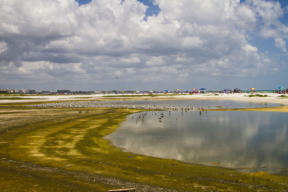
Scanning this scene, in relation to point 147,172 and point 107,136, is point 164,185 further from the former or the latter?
point 107,136

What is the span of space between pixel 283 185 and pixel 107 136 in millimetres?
18474

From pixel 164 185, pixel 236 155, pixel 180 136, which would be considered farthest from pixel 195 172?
pixel 180 136

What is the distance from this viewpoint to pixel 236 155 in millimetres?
17562

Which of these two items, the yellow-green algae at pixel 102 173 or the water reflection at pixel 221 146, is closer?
the yellow-green algae at pixel 102 173

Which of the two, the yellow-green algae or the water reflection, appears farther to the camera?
the water reflection

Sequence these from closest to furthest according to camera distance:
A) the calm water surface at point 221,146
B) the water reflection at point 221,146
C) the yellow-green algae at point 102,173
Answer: the yellow-green algae at point 102,173
the calm water surface at point 221,146
the water reflection at point 221,146

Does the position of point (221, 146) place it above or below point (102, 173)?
below

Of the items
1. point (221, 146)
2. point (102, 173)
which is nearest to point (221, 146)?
point (221, 146)

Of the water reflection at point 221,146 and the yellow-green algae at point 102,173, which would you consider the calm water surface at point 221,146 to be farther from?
the yellow-green algae at point 102,173

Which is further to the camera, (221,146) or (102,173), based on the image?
(221,146)

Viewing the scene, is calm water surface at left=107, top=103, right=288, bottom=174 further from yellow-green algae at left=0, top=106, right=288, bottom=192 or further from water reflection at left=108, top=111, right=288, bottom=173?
yellow-green algae at left=0, top=106, right=288, bottom=192

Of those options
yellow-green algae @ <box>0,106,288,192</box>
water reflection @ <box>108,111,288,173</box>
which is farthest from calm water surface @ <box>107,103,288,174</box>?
yellow-green algae @ <box>0,106,288,192</box>

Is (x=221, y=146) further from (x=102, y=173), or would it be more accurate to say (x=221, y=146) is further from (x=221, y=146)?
(x=102, y=173)

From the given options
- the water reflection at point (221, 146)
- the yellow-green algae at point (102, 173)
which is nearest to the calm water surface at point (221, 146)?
the water reflection at point (221, 146)
